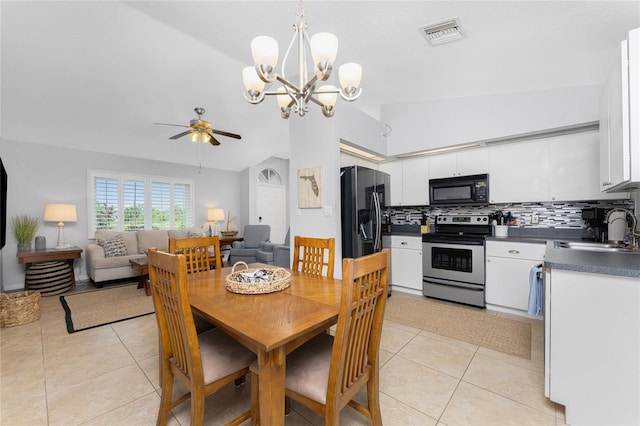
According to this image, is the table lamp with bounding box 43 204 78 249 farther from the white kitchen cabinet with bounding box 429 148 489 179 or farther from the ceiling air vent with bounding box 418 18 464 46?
the white kitchen cabinet with bounding box 429 148 489 179

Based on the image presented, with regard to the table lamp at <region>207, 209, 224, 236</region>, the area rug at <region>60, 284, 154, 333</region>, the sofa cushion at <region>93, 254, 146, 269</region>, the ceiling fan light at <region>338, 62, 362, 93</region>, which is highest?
the ceiling fan light at <region>338, 62, 362, 93</region>

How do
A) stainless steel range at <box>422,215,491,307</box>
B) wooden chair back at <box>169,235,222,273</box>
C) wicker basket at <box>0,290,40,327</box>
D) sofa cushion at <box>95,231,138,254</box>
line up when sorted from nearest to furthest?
wooden chair back at <box>169,235,222,273</box>
wicker basket at <box>0,290,40,327</box>
stainless steel range at <box>422,215,491,307</box>
sofa cushion at <box>95,231,138,254</box>

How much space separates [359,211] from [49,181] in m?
5.15

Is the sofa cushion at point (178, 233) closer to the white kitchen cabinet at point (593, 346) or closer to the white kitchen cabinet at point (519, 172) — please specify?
the white kitchen cabinet at point (519, 172)

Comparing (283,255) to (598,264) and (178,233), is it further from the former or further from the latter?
(598,264)

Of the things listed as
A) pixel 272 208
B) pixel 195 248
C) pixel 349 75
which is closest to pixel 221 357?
pixel 195 248

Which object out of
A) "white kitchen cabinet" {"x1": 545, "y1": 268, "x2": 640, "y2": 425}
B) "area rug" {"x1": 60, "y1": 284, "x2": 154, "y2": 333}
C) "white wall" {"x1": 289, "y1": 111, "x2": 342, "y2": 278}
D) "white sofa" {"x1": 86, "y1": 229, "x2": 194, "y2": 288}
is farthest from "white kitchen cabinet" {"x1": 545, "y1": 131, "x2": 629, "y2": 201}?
"white sofa" {"x1": 86, "y1": 229, "x2": 194, "y2": 288}

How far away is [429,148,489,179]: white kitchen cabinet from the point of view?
3.46 metres

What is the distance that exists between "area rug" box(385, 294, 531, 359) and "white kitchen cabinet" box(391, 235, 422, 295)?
341mm

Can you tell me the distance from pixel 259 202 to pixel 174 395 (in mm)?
5542

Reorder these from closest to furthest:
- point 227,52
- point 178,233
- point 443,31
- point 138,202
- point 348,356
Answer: point 348,356, point 443,31, point 227,52, point 138,202, point 178,233

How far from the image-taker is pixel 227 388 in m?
1.79

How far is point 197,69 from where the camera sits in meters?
3.43

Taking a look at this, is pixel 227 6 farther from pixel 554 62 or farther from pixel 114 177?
pixel 114 177
